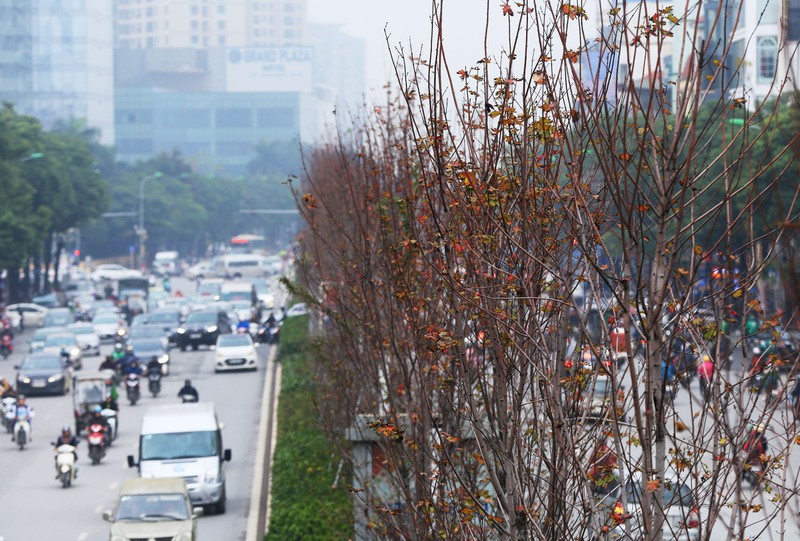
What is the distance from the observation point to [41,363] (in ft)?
139

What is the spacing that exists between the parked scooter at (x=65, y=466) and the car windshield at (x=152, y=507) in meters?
7.58

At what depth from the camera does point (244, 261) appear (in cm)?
10600

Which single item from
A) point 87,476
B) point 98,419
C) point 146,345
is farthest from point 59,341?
point 87,476

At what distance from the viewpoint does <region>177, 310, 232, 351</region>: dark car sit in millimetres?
54656

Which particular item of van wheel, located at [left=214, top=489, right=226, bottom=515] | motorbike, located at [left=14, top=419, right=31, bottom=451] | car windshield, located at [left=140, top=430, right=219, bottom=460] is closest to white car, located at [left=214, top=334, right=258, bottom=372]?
motorbike, located at [left=14, top=419, right=31, bottom=451]

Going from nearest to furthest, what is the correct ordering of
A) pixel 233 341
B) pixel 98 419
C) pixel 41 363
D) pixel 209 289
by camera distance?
pixel 98 419 < pixel 41 363 < pixel 233 341 < pixel 209 289

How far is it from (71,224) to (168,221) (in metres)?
39.7

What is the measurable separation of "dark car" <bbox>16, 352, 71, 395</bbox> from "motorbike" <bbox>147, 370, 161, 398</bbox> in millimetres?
2685

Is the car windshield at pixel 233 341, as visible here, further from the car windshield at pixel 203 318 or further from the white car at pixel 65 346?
the car windshield at pixel 203 318

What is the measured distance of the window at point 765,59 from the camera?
166 feet

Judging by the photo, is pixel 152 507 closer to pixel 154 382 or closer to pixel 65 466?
pixel 65 466

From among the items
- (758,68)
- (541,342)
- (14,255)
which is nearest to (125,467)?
(541,342)

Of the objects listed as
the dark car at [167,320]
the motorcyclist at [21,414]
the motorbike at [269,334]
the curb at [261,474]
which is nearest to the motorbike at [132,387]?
the curb at [261,474]

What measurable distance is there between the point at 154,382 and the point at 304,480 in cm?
2292
